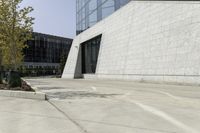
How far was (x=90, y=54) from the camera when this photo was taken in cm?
5950

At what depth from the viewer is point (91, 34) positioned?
187 feet

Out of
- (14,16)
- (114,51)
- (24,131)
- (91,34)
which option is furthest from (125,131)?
(91,34)

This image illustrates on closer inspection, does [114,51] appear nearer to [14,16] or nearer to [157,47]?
[157,47]

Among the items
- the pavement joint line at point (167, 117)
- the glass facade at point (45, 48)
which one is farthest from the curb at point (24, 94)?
the glass facade at point (45, 48)

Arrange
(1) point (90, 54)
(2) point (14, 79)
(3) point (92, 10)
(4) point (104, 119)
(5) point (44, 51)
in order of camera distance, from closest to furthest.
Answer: (4) point (104, 119), (2) point (14, 79), (3) point (92, 10), (1) point (90, 54), (5) point (44, 51)

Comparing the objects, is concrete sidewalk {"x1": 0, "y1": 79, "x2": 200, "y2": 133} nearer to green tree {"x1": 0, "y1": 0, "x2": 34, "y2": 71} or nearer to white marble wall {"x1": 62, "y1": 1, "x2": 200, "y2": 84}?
green tree {"x1": 0, "y1": 0, "x2": 34, "y2": 71}

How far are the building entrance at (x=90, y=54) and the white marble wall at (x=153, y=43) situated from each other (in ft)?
19.9

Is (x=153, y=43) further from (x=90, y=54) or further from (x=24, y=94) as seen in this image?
(x=90, y=54)

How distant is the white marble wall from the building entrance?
19.9 ft

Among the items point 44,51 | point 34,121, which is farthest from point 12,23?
point 44,51

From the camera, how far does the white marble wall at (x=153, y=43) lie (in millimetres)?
26094

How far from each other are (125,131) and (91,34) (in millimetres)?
48897

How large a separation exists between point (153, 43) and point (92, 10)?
26.6 metres

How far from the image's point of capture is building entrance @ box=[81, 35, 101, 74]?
183 ft
